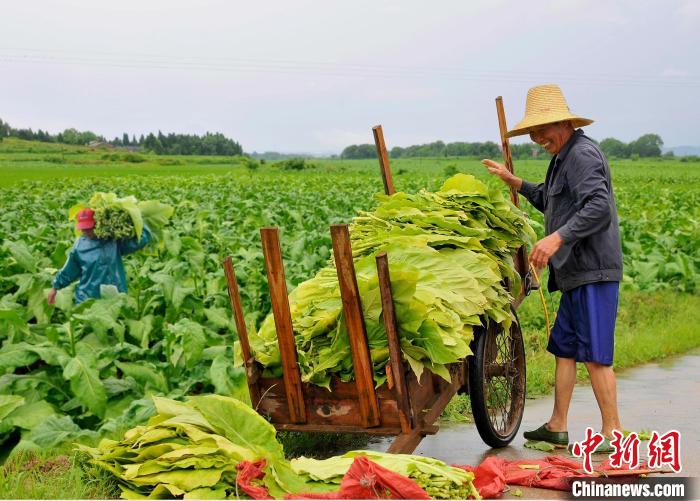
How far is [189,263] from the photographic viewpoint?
9.70m

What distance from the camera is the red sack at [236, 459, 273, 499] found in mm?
3691

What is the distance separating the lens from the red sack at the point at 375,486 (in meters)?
3.66

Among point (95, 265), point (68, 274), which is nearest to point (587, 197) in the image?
point (95, 265)

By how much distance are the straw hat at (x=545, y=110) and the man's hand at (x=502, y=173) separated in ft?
1.49

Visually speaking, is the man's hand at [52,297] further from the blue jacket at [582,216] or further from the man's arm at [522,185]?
the blue jacket at [582,216]

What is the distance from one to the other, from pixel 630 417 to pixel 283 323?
349 centimetres

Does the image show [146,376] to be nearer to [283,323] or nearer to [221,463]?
[283,323]

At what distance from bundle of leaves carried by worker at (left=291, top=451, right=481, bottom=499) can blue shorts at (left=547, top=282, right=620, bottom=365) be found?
1.84 metres

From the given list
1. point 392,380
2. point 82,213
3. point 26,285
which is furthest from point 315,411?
point 26,285

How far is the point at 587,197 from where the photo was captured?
5.46m

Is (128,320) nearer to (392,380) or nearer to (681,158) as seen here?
(392,380)

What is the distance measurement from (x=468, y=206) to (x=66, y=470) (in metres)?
3.05

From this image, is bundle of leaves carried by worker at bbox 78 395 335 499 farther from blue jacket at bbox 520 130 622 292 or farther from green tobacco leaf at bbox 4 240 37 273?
green tobacco leaf at bbox 4 240 37 273

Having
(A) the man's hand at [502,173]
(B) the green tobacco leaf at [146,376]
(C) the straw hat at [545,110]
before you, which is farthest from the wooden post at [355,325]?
(B) the green tobacco leaf at [146,376]
